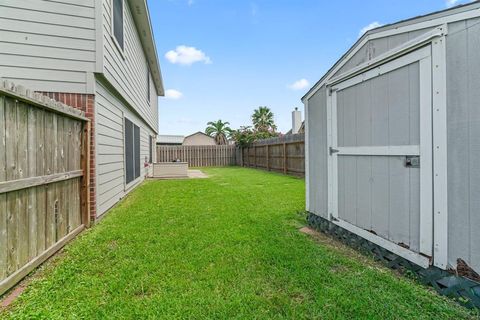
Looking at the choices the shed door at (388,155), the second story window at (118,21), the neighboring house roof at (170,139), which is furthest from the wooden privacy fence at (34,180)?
the neighboring house roof at (170,139)

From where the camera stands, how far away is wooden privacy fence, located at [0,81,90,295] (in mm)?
2205

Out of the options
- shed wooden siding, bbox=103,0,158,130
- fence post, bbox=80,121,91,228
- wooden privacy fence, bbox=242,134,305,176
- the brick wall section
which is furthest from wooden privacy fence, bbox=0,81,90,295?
wooden privacy fence, bbox=242,134,305,176

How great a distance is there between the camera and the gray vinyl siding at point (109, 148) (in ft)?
14.9

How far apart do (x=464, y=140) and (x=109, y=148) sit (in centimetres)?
528

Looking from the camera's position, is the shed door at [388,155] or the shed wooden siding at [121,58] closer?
the shed door at [388,155]

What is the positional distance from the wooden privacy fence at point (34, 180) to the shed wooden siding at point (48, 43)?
0.95 m

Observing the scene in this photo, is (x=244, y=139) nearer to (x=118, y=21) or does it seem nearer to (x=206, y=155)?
(x=206, y=155)

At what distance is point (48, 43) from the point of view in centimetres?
411

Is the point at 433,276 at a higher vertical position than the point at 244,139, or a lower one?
lower

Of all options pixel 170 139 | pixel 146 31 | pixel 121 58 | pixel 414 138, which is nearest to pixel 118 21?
pixel 121 58

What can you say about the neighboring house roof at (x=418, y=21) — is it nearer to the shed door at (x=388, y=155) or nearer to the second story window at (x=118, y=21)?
the shed door at (x=388, y=155)

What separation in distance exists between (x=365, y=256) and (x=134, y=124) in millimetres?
7427

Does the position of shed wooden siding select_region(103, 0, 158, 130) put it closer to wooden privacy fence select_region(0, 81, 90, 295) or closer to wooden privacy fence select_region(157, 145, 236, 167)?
wooden privacy fence select_region(0, 81, 90, 295)

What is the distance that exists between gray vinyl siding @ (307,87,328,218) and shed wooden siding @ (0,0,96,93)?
362 cm
